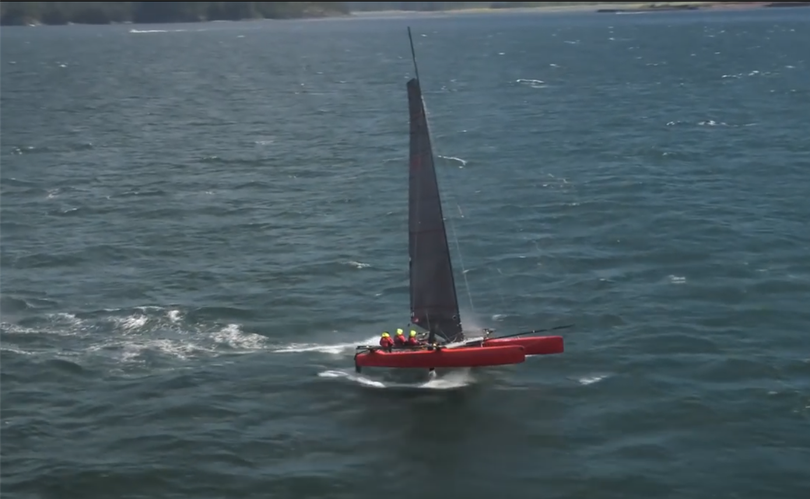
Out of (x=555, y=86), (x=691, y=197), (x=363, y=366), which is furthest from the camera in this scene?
(x=555, y=86)

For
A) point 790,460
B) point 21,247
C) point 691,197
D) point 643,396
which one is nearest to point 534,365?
point 643,396

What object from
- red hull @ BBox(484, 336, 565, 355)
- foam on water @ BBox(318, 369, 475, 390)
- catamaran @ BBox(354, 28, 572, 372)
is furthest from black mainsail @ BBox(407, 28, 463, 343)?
red hull @ BBox(484, 336, 565, 355)

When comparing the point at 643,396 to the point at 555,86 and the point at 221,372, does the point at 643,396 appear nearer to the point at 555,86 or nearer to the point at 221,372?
the point at 221,372

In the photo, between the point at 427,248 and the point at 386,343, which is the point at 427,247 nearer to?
the point at 427,248

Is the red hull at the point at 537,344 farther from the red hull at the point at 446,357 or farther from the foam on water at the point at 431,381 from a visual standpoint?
the foam on water at the point at 431,381

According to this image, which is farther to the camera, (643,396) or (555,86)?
(555,86)

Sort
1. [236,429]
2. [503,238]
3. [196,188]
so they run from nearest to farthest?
[236,429] → [503,238] → [196,188]

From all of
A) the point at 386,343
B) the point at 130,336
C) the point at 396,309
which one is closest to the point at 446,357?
the point at 386,343
